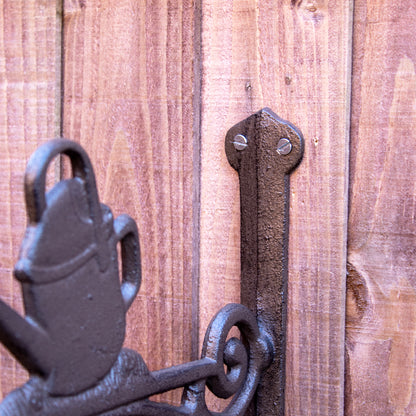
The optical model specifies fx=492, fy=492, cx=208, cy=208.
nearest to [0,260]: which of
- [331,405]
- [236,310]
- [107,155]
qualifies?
[107,155]

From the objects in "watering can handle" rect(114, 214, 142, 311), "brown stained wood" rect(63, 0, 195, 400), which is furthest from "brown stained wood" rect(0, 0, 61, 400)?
"watering can handle" rect(114, 214, 142, 311)

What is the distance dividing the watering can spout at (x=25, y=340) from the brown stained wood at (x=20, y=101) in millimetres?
421

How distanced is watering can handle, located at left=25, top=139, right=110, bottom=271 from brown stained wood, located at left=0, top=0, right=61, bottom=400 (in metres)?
0.36

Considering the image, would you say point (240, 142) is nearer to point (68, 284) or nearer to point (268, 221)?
point (268, 221)

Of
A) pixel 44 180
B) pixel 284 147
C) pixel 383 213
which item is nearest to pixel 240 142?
pixel 284 147

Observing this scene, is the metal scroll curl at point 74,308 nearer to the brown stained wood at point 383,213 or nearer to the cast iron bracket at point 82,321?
the cast iron bracket at point 82,321

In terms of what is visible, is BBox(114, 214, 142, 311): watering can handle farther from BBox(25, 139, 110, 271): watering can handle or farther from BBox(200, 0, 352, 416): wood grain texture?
BBox(200, 0, 352, 416): wood grain texture

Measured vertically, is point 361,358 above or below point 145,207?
below

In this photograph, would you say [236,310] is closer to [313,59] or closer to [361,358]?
[361,358]

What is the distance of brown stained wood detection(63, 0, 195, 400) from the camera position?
2.24 feet

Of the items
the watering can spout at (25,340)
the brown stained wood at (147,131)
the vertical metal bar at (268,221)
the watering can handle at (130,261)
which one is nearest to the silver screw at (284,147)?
the vertical metal bar at (268,221)

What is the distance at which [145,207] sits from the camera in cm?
71

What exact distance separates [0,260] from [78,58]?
332 mm

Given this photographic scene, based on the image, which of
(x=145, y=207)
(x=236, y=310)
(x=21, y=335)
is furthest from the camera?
(x=145, y=207)
